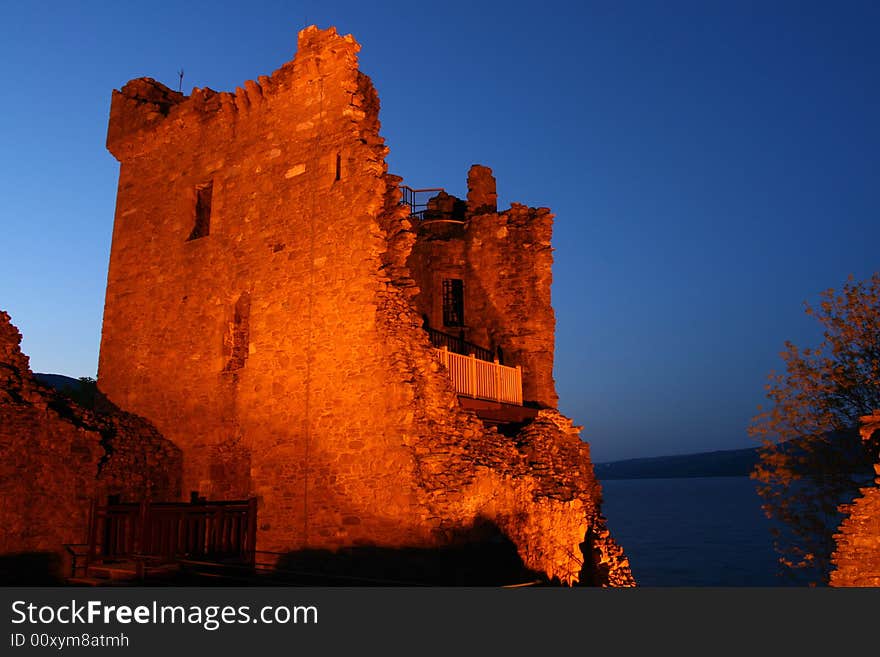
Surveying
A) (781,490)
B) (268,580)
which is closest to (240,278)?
(268,580)

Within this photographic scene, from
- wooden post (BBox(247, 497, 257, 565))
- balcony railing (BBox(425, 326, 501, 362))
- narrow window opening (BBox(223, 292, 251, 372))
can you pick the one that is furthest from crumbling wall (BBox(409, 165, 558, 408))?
wooden post (BBox(247, 497, 257, 565))

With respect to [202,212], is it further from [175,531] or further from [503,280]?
[175,531]

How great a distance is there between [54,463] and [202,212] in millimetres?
6027

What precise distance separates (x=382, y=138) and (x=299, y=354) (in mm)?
4085

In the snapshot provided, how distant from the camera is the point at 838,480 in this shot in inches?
692

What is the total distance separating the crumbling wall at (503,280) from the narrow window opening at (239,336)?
583cm

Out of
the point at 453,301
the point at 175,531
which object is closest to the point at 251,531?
the point at 175,531

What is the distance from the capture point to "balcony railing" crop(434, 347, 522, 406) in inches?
552

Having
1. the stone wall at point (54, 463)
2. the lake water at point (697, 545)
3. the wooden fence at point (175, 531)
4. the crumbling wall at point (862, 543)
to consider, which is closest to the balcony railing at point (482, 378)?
the wooden fence at point (175, 531)

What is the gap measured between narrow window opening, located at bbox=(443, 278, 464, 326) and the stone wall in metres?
7.55

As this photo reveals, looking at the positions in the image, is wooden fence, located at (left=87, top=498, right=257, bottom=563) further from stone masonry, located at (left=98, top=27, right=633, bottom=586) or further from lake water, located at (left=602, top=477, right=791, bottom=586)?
lake water, located at (left=602, top=477, right=791, bottom=586)

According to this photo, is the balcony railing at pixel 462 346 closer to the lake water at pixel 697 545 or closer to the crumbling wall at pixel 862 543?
the crumbling wall at pixel 862 543

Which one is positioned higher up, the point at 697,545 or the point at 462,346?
the point at 462,346

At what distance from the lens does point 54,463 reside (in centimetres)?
1279
